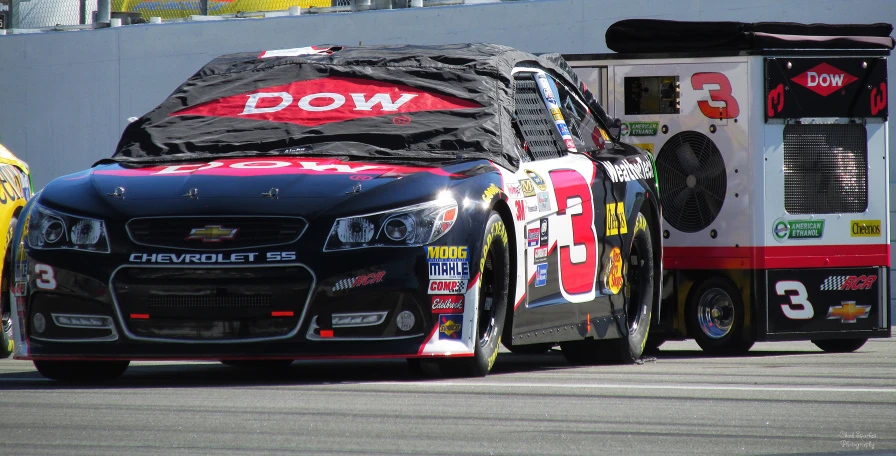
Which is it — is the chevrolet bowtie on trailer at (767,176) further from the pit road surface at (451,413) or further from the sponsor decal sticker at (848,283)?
the pit road surface at (451,413)

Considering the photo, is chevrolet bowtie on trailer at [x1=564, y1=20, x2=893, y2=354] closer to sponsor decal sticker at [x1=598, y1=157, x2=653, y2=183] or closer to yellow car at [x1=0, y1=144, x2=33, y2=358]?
A: sponsor decal sticker at [x1=598, y1=157, x2=653, y2=183]

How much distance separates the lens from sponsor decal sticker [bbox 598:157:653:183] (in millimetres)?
8031

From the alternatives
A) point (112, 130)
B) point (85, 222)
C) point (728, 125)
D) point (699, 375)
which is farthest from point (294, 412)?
point (112, 130)

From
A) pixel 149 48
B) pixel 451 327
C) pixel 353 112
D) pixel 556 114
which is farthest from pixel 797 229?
pixel 149 48

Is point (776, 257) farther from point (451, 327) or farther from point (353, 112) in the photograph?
point (451, 327)

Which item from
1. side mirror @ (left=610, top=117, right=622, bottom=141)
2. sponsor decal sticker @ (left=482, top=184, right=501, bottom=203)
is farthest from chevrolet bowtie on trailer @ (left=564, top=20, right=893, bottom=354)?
sponsor decal sticker @ (left=482, top=184, right=501, bottom=203)

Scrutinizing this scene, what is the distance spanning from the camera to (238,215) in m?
6.13

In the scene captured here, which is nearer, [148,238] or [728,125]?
[148,238]

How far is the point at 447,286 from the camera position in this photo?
20.3 feet

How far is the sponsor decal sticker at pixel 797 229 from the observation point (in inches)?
384

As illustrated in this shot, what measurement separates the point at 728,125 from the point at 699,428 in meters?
5.07

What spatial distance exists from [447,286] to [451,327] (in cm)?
17

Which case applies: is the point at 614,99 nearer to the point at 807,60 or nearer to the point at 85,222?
the point at 807,60

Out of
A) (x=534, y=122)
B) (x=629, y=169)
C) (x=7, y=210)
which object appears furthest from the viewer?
(x=7, y=210)
